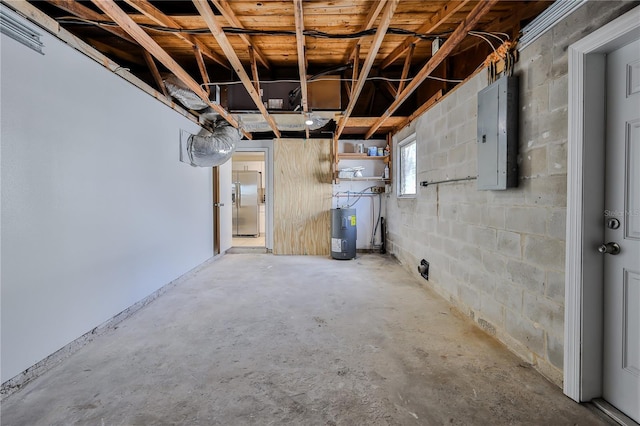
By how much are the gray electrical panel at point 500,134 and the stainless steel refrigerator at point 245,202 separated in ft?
20.4

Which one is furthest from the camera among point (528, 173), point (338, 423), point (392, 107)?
point (392, 107)

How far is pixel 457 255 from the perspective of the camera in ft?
8.74

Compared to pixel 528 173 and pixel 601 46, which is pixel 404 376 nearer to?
pixel 528 173

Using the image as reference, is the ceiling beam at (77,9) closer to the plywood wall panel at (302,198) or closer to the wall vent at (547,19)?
the wall vent at (547,19)

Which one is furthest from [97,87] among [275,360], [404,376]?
[404,376]

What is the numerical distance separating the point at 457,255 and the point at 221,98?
3.29m

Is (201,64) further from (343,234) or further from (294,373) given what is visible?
(343,234)

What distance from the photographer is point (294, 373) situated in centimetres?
172

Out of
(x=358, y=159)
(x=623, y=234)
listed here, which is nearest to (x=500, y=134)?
(x=623, y=234)

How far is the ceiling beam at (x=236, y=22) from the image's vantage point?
2062mm

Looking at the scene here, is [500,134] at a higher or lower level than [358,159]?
lower

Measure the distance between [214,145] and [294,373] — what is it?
125 inches

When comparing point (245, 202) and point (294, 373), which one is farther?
point (245, 202)

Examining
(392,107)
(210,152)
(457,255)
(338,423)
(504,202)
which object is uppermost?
(392,107)
